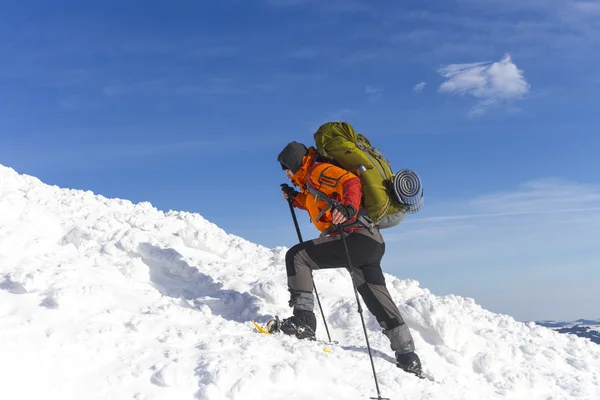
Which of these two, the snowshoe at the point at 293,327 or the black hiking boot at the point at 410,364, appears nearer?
the black hiking boot at the point at 410,364

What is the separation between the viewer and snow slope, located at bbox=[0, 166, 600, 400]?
558 cm

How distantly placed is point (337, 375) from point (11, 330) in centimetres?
384

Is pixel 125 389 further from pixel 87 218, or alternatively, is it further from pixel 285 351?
pixel 87 218

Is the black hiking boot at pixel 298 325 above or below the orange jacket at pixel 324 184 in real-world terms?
below

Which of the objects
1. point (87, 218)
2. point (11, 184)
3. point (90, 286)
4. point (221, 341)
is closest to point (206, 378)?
point (221, 341)

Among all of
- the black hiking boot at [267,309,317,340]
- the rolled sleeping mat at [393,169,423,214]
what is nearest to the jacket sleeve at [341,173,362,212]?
the rolled sleeping mat at [393,169,423,214]

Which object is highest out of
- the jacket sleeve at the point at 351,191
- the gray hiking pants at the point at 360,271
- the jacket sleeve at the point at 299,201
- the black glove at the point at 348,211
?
the jacket sleeve at the point at 299,201

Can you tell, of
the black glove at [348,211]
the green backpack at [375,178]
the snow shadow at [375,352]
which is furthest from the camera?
the snow shadow at [375,352]

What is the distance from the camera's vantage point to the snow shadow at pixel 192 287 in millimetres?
8328

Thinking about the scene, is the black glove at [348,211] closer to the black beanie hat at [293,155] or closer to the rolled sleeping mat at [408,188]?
the rolled sleeping mat at [408,188]

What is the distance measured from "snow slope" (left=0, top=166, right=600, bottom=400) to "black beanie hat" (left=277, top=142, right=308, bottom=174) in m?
2.30

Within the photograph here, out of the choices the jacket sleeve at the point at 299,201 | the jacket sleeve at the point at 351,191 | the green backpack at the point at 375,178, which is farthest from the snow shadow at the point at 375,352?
the jacket sleeve at the point at 299,201

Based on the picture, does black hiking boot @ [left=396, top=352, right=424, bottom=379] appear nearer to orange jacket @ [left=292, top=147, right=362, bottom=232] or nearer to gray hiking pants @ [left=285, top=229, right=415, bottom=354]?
gray hiking pants @ [left=285, top=229, right=415, bottom=354]

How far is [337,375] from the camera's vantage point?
6.09 meters
